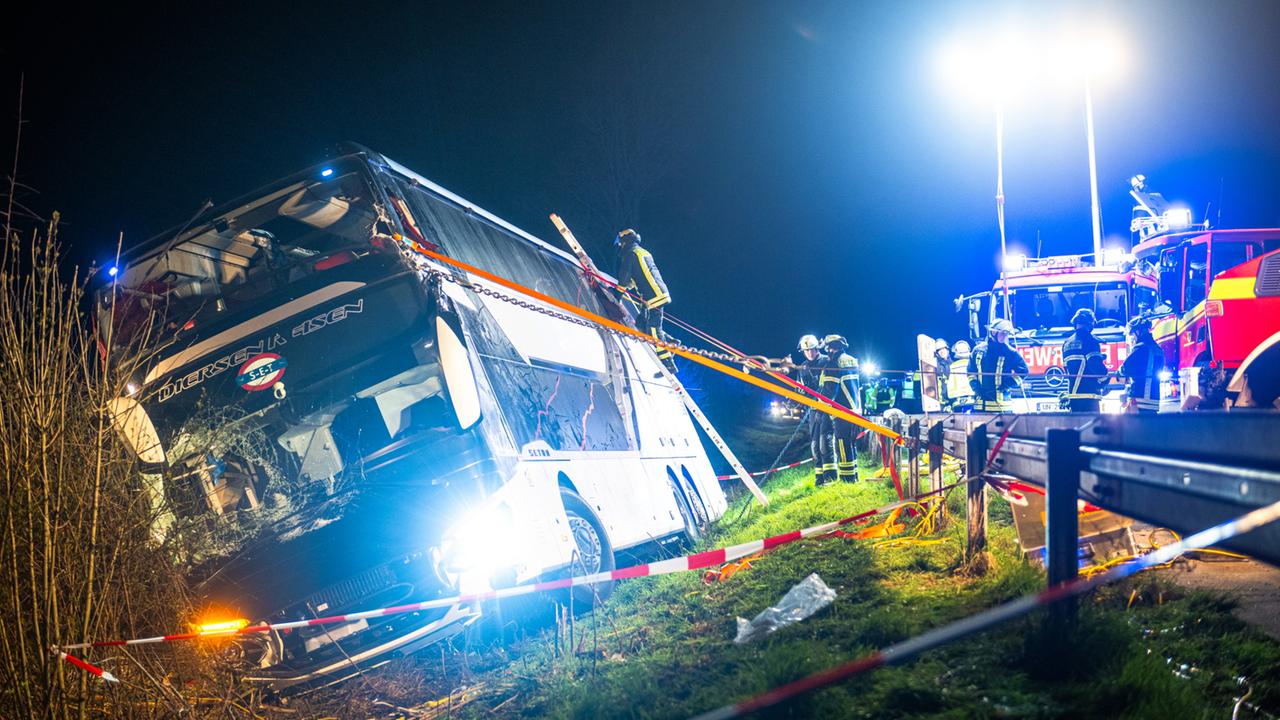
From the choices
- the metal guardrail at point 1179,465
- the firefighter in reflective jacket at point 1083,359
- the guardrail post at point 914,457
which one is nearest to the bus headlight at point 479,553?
the metal guardrail at point 1179,465

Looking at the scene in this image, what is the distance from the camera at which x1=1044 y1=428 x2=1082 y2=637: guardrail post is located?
3148mm

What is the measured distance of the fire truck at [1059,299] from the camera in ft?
48.5

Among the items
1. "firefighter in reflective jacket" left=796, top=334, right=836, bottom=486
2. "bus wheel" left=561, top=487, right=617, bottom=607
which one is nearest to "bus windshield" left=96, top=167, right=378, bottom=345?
"bus wheel" left=561, top=487, right=617, bottom=607

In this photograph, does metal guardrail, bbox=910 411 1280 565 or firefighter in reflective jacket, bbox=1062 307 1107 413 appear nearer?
metal guardrail, bbox=910 411 1280 565

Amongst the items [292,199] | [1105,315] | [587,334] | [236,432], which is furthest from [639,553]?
[1105,315]

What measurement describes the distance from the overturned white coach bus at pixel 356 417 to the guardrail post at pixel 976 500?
250 centimetres

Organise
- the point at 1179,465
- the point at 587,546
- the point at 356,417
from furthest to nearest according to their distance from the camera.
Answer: the point at 587,546 < the point at 356,417 < the point at 1179,465

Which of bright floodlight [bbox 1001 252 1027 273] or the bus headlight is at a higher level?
bright floodlight [bbox 1001 252 1027 273]

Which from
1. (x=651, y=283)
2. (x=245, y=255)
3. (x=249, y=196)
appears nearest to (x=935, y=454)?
(x=651, y=283)

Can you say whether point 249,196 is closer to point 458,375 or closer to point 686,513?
point 458,375

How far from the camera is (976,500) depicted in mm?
5012

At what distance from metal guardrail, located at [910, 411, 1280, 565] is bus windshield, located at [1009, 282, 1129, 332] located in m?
12.8

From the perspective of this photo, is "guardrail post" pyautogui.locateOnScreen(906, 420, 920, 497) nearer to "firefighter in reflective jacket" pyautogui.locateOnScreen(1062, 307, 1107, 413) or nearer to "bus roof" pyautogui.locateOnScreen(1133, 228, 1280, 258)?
"firefighter in reflective jacket" pyautogui.locateOnScreen(1062, 307, 1107, 413)

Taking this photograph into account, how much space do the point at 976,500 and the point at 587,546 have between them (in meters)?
2.65
